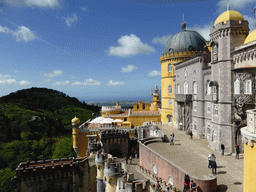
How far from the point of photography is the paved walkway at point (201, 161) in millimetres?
13047

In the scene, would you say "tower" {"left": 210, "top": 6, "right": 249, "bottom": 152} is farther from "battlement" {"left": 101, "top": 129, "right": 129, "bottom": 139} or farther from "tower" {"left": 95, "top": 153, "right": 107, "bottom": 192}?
"battlement" {"left": 101, "top": 129, "right": 129, "bottom": 139}

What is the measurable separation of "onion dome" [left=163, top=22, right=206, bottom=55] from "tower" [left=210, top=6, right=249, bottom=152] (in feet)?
42.5

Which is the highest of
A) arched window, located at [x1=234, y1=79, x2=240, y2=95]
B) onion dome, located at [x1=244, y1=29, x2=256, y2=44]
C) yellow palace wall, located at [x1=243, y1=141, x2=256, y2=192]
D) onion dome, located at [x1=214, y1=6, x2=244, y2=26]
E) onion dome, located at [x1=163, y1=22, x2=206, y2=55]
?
onion dome, located at [x1=163, y1=22, x2=206, y2=55]

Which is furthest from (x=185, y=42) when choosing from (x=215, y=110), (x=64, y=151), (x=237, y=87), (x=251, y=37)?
(x=64, y=151)

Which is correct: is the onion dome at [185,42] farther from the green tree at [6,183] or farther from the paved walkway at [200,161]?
the green tree at [6,183]

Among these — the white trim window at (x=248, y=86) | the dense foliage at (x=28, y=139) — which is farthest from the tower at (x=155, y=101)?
the white trim window at (x=248, y=86)

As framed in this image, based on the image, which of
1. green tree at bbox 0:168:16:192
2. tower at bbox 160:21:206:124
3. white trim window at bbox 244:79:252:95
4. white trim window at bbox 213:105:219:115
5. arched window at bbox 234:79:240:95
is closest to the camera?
white trim window at bbox 244:79:252:95

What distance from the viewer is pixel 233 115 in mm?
18453

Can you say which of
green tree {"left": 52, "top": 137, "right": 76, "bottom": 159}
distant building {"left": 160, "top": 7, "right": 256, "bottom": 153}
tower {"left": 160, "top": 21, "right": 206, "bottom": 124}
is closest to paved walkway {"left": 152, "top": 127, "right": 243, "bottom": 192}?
distant building {"left": 160, "top": 7, "right": 256, "bottom": 153}

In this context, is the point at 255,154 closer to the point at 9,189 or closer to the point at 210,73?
the point at 210,73

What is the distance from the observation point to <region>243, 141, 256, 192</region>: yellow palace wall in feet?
23.6

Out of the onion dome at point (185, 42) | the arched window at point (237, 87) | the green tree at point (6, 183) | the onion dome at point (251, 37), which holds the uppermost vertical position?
the onion dome at point (185, 42)

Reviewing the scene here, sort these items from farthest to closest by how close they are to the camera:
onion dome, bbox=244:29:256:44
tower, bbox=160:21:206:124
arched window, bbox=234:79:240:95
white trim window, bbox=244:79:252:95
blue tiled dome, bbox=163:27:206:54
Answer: blue tiled dome, bbox=163:27:206:54
tower, bbox=160:21:206:124
arched window, bbox=234:79:240:95
white trim window, bbox=244:79:252:95
onion dome, bbox=244:29:256:44

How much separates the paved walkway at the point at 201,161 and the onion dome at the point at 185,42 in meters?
17.0
